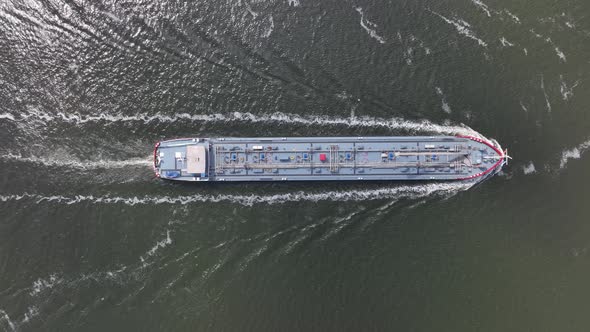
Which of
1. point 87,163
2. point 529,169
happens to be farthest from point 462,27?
point 87,163

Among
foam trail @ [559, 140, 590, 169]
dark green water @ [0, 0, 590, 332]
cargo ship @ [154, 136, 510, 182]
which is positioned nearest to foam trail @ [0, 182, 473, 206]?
dark green water @ [0, 0, 590, 332]

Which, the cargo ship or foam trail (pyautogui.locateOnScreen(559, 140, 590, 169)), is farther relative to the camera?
foam trail (pyautogui.locateOnScreen(559, 140, 590, 169))

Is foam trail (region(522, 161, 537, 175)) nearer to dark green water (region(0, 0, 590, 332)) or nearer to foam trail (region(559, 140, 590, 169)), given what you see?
dark green water (region(0, 0, 590, 332))

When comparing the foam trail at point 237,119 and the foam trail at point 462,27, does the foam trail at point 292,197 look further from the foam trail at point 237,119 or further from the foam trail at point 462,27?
the foam trail at point 462,27

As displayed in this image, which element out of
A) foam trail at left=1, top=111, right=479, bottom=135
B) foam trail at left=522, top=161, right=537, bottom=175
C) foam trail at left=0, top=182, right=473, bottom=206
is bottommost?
foam trail at left=0, top=182, right=473, bottom=206

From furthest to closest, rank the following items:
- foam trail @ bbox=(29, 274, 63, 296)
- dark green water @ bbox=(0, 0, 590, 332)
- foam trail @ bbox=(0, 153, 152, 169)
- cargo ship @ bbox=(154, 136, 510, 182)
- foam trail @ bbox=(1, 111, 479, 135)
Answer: foam trail @ bbox=(1, 111, 479, 135) → foam trail @ bbox=(0, 153, 152, 169) → cargo ship @ bbox=(154, 136, 510, 182) → foam trail @ bbox=(29, 274, 63, 296) → dark green water @ bbox=(0, 0, 590, 332)

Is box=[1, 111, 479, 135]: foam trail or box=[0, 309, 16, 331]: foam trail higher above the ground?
box=[1, 111, 479, 135]: foam trail

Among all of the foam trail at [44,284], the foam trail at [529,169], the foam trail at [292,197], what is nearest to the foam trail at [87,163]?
the foam trail at [292,197]
